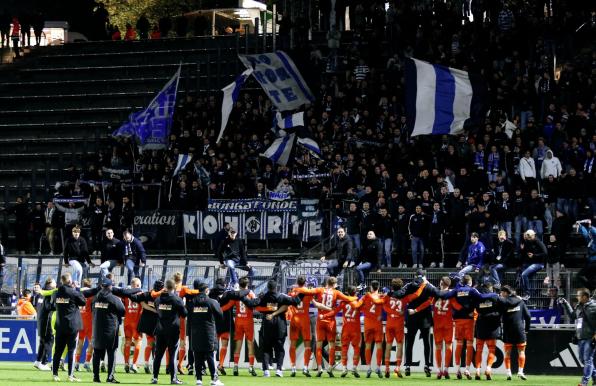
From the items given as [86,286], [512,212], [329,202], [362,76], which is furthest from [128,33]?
[86,286]

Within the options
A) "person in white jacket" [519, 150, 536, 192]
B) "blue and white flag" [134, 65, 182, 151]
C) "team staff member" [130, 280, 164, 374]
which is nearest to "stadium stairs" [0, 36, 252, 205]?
"blue and white flag" [134, 65, 182, 151]

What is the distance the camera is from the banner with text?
40844 millimetres

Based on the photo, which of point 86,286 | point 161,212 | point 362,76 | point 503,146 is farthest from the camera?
point 362,76

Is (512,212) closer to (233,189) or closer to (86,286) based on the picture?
(233,189)

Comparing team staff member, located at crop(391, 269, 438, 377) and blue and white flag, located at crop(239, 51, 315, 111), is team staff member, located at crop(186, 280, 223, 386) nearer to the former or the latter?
team staff member, located at crop(391, 269, 438, 377)

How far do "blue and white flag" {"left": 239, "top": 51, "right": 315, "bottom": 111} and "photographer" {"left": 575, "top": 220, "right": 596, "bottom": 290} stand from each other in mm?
13049

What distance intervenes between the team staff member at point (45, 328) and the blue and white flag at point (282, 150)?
12.8m

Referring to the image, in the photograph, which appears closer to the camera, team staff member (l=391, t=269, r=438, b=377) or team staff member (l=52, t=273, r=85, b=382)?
team staff member (l=52, t=273, r=85, b=382)

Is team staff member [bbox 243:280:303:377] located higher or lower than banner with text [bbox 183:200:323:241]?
lower

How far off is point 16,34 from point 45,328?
3139cm

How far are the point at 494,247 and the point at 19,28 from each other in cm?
3071

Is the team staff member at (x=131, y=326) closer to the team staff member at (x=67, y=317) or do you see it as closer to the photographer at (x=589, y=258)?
the team staff member at (x=67, y=317)

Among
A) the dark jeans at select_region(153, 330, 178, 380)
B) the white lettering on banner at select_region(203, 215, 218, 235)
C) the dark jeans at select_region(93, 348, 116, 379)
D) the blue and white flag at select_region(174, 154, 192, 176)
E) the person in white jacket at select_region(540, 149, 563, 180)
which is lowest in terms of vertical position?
the dark jeans at select_region(93, 348, 116, 379)

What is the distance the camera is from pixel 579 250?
3844cm
